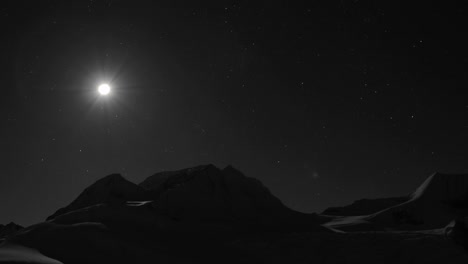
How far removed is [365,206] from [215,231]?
54.8 metres

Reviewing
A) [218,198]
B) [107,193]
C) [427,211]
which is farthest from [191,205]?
[427,211]

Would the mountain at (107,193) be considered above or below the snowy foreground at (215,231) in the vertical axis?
above

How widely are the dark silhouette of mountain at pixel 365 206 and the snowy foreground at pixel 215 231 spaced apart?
47.9 ft

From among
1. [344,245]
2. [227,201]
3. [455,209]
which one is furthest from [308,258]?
[455,209]

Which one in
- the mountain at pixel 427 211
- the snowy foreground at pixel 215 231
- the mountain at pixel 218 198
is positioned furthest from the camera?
the mountain at pixel 427 211

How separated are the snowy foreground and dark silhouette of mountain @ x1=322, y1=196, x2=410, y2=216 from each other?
14.6 meters

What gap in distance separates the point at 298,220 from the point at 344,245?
20857 millimetres

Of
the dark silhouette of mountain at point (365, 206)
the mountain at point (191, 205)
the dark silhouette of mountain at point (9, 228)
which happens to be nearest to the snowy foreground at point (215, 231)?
the mountain at point (191, 205)

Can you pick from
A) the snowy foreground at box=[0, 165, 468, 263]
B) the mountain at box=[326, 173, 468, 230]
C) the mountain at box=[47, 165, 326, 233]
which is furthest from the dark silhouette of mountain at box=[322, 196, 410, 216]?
the mountain at box=[47, 165, 326, 233]

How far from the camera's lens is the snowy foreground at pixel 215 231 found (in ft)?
78.0

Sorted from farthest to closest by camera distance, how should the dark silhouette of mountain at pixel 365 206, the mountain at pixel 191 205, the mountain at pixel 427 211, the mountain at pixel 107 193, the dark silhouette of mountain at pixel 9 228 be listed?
the dark silhouette of mountain at pixel 9 228, the dark silhouette of mountain at pixel 365 206, the mountain at pixel 107 193, the mountain at pixel 427 211, the mountain at pixel 191 205

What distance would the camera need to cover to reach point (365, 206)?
7975cm

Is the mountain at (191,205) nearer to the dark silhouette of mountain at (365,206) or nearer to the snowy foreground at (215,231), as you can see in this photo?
the snowy foreground at (215,231)

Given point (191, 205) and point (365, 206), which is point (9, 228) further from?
point (365, 206)
